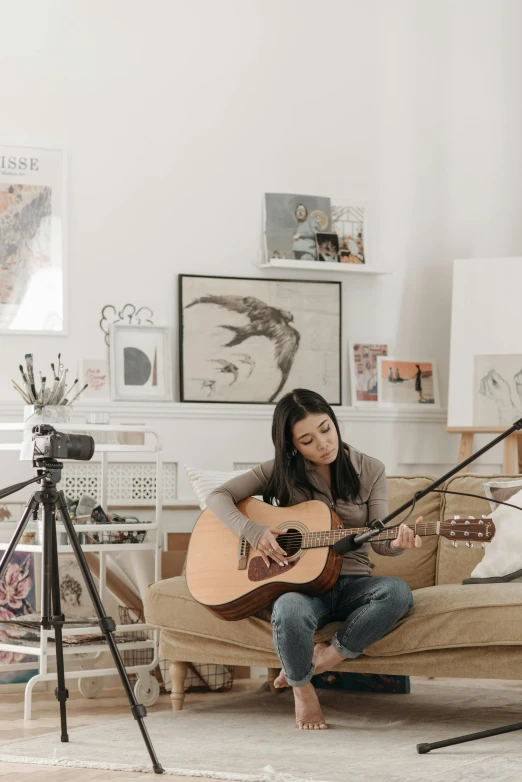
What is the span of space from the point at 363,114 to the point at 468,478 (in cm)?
176

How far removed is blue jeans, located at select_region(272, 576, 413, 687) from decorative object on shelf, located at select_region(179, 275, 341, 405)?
1422 mm

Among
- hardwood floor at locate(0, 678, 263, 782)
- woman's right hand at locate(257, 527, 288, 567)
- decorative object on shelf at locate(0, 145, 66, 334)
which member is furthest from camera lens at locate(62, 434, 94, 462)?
decorative object on shelf at locate(0, 145, 66, 334)

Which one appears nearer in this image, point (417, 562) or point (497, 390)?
point (417, 562)

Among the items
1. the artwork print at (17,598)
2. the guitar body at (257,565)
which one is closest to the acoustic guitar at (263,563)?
the guitar body at (257,565)

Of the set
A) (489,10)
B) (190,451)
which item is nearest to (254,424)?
(190,451)

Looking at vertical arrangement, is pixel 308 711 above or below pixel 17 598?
below

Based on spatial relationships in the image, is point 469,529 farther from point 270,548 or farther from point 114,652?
point 114,652

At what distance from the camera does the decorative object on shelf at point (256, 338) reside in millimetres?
3994

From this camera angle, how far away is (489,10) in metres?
4.41

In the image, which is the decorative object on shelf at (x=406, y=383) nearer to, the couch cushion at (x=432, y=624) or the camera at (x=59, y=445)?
the couch cushion at (x=432, y=624)

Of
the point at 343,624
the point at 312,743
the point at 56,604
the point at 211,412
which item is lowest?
the point at 312,743

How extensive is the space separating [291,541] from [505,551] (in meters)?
0.69

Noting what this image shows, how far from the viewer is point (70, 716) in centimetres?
311

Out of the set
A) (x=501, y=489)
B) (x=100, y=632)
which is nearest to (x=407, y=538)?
(x=501, y=489)
